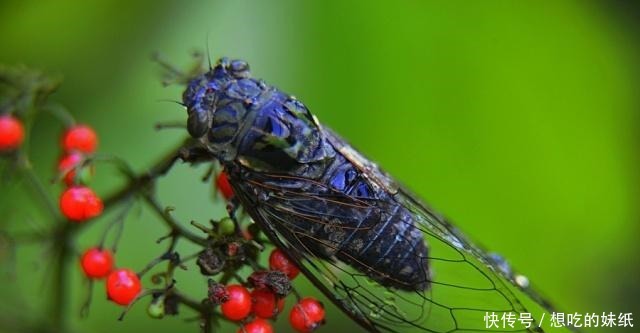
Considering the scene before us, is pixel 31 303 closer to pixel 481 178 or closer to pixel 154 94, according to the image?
pixel 154 94

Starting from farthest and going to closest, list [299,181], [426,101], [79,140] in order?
[426,101]
[79,140]
[299,181]

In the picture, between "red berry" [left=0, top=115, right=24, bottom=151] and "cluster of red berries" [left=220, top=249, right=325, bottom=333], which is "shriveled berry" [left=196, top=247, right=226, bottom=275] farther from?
"red berry" [left=0, top=115, right=24, bottom=151]

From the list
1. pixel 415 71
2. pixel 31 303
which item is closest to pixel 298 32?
pixel 415 71

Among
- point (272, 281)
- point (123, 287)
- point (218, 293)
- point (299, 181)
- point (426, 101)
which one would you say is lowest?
point (123, 287)

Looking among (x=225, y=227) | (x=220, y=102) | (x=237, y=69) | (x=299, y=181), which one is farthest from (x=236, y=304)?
(x=237, y=69)

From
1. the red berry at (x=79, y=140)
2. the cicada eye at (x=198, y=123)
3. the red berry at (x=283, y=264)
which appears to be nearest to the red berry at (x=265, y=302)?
the red berry at (x=283, y=264)

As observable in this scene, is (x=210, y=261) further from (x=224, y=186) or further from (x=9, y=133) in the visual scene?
(x=9, y=133)
